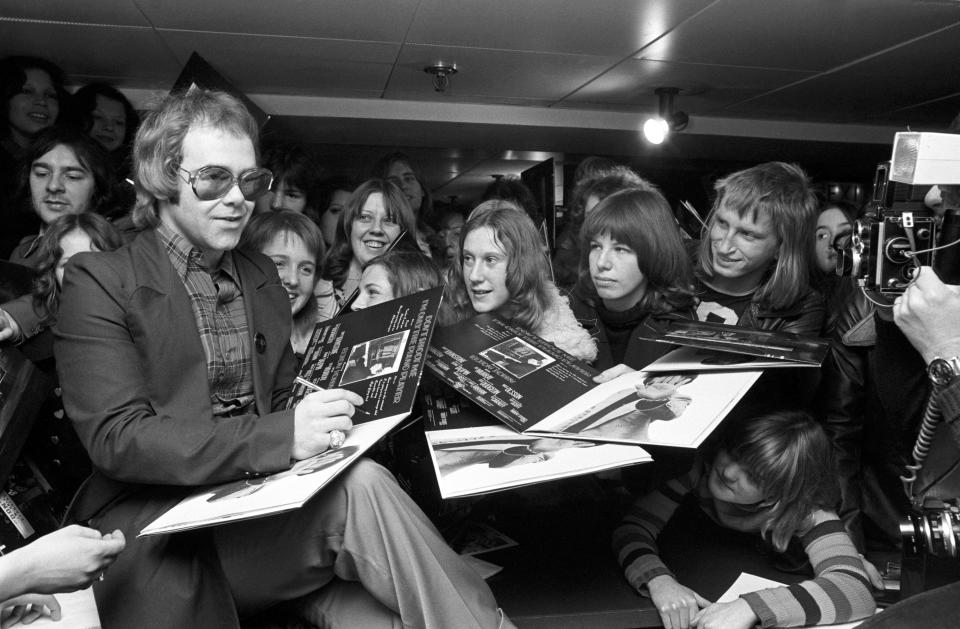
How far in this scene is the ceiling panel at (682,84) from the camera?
4078 millimetres

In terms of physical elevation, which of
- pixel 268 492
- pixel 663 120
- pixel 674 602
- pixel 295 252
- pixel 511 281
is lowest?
pixel 674 602

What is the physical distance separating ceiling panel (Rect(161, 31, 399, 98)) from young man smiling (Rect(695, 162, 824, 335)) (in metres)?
1.87

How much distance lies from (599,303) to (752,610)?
1141 mm

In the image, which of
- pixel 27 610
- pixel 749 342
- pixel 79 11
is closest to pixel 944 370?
pixel 749 342

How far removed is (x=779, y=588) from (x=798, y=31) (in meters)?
2.58

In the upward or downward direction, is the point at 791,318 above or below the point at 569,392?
above

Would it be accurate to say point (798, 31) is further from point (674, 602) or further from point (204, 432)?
point (204, 432)

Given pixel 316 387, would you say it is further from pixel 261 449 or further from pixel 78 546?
pixel 78 546

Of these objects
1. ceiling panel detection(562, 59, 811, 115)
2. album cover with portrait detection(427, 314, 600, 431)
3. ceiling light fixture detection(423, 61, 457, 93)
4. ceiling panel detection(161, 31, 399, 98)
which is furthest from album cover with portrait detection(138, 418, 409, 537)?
ceiling panel detection(562, 59, 811, 115)

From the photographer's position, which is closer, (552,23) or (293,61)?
(552,23)

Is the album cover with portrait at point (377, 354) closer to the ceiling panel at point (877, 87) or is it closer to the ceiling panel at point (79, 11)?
the ceiling panel at point (79, 11)

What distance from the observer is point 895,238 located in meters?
1.58

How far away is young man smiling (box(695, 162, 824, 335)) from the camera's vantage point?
2426mm

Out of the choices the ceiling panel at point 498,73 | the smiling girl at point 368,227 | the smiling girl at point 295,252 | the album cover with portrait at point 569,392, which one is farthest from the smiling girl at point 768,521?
the ceiling panel at point 498,73
